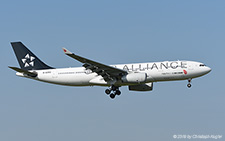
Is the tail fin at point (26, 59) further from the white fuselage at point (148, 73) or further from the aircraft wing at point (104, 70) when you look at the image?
the aircraft wing at point (104, 70)

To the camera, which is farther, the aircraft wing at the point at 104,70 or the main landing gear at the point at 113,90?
the main landing gear at the point at 113,90

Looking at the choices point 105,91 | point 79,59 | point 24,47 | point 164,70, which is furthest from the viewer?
point 24,47

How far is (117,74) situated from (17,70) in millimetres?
11228

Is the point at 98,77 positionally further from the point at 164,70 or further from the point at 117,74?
the point at 164,70

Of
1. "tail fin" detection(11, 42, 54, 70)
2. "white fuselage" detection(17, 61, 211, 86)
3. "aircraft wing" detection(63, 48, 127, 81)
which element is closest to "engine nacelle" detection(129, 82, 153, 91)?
"white fuselage" detection(17, 61, 211, 86)

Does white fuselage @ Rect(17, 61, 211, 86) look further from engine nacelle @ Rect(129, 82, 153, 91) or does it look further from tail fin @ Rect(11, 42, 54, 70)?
engine nacelle @ Rect(129, 82, 153, 91)

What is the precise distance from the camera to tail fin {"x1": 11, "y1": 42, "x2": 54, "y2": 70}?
48.9m

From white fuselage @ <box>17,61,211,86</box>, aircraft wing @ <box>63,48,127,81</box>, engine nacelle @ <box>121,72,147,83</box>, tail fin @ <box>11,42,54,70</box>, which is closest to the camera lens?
aircraft wing @ <box>63,48,127,81</box>

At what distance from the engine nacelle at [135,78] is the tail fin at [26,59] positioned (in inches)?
A: 417

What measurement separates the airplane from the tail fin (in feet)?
1.53

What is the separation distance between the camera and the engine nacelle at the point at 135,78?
42438 mm

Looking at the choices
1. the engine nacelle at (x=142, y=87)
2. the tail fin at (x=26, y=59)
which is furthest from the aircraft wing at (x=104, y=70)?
the tail fin at (x=26, y=59)

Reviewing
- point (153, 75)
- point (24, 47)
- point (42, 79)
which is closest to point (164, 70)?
point (153, 75)

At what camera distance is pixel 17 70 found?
149ft
